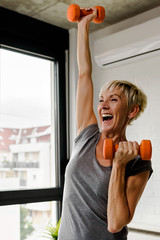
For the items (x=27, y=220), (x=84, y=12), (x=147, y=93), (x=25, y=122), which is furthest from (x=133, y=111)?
(x=27, y=220)

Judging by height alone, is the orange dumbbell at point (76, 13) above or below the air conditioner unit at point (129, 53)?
below

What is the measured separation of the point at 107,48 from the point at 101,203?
5.28 ft

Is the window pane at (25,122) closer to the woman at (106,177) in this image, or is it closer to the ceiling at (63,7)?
the ceiling at (63,7)

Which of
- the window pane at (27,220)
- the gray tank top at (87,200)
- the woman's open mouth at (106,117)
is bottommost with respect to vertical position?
the window pane at (27,220)

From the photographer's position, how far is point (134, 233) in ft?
8.22

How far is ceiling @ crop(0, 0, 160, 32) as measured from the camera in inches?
97.7

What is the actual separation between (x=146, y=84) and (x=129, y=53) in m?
0.26

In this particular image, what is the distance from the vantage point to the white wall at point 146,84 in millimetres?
2395

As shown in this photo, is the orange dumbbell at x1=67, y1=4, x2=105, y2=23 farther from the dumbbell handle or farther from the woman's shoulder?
the woman's shoulder

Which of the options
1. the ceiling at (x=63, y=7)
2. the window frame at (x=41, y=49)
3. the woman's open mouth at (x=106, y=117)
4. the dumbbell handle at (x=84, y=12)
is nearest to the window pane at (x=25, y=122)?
the window frame at (x=41, y=49)

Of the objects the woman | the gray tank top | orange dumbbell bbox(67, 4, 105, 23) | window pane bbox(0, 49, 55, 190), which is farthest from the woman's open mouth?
window pane bbox(0, 49, 55, 190)

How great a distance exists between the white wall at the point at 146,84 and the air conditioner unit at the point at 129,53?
32 millimetres

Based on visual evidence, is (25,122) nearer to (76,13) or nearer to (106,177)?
(76,13)

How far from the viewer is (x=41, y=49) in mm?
2807
